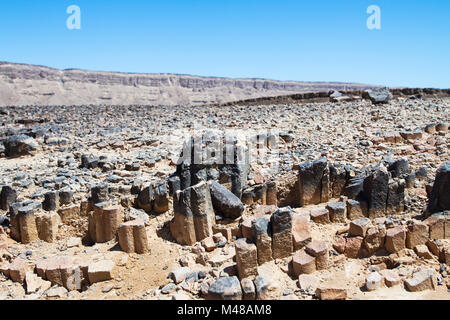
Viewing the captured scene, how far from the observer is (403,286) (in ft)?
14.5

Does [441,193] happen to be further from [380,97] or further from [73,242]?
[380,97]

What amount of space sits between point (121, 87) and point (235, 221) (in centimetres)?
6035

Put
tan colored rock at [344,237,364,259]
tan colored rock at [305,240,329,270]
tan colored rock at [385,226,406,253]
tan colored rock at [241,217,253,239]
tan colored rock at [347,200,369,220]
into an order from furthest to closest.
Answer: tan colored rock at [347,200,369,220] → tan colored rock at [241,217,253,239] → tan colored rock at [344,237,364,259] → tan colored rock at [385,226,406,253] → tan colored rock at [305,240,329,270]

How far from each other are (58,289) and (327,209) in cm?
408

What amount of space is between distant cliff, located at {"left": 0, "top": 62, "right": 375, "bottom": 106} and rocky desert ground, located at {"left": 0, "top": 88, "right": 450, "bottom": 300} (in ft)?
151

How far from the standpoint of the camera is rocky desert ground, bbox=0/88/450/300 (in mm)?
4715

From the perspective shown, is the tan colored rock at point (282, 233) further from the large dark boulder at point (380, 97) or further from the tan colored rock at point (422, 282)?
the large dark boulder at point (380, 97)

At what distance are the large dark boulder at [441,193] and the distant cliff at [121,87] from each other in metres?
48.6

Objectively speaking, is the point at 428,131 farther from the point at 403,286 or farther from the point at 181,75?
the point at 181,75

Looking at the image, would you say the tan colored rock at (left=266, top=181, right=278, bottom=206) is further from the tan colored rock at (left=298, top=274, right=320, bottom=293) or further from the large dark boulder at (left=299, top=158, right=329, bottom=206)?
the tan colored rock at (left=298, top=274, right=320, bottom=293)

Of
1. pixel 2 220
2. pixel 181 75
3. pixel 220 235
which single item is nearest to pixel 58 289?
pixel 2 220

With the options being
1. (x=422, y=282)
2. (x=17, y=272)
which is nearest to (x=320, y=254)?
(x=422, y=282)

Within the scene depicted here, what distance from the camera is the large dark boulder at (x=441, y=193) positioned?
206 inches

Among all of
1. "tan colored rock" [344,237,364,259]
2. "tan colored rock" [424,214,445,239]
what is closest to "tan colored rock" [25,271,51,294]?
"tan colored rock" [344,237,364,259]
